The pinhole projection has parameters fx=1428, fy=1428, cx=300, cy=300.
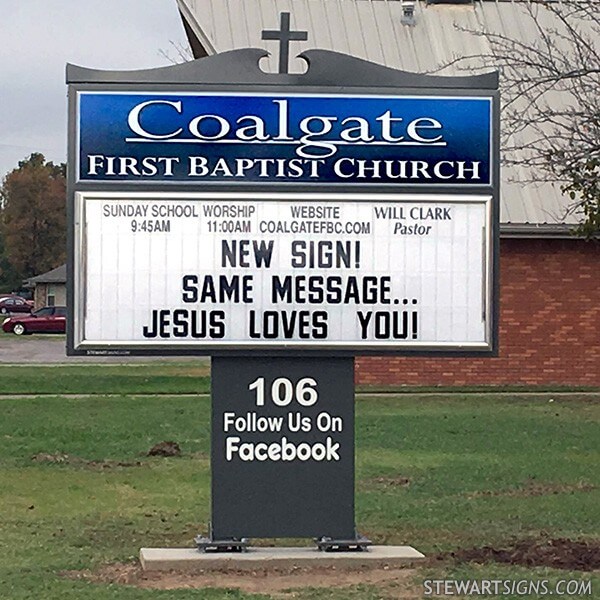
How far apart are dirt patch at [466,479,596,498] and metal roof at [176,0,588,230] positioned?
15240 millimetres

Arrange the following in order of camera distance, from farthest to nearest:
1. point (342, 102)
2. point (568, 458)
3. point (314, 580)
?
1. point (568, 458)
2. point (342, 102)
3. point (314, 580)

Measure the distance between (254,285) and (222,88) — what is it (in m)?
1.43

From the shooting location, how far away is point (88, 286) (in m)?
10.2

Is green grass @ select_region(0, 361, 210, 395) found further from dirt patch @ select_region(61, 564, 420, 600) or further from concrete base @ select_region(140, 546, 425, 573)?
dirt patch @ select_region(61, 564, 420, 600)

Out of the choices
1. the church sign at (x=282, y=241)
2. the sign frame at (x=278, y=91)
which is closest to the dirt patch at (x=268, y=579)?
the church sign at (x=282, y=241)

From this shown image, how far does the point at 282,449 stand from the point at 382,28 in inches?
884

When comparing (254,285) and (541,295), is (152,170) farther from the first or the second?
(541,295)

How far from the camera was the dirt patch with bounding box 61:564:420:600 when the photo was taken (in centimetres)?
938

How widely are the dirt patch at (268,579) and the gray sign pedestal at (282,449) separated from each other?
1.46ft

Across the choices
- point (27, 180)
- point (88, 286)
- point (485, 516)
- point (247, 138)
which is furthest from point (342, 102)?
point (27, 180)

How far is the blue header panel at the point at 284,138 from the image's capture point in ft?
33.4

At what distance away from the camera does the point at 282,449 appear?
34.0ft

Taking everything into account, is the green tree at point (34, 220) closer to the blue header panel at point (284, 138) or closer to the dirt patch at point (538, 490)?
the dirt patch at point (538, 490)

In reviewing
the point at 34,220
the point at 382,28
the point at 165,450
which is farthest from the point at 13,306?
the point at 165,450
